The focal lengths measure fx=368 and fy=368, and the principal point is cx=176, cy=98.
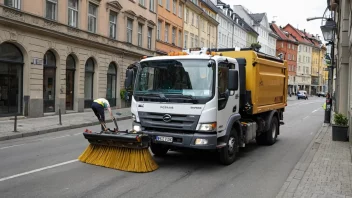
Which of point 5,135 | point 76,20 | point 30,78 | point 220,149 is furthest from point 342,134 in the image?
point 76,20

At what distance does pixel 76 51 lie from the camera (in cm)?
2386

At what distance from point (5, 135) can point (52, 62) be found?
985 cm

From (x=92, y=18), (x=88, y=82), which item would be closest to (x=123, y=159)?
(x=88, y=82)

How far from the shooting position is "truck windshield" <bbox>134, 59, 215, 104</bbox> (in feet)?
25.9

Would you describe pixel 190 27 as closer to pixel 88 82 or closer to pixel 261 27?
pixel 88 82

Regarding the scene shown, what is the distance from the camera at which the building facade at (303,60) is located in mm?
110850

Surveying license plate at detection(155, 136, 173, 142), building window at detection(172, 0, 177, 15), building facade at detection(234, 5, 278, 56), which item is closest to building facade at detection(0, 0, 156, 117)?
building window at detection(172, 0, 177, 15)

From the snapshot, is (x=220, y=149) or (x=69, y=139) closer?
(x=220, y=149)

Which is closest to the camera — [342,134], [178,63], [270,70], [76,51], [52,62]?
[178,63]

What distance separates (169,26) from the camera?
1598 inches

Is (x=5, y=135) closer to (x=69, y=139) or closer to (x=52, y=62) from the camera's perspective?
(x=69, y=139)

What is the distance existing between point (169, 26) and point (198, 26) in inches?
437

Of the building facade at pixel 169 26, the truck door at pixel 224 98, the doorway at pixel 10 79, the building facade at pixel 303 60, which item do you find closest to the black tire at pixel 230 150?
the truck door at pixel 224 98

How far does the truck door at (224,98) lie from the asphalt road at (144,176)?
3.64 ft
